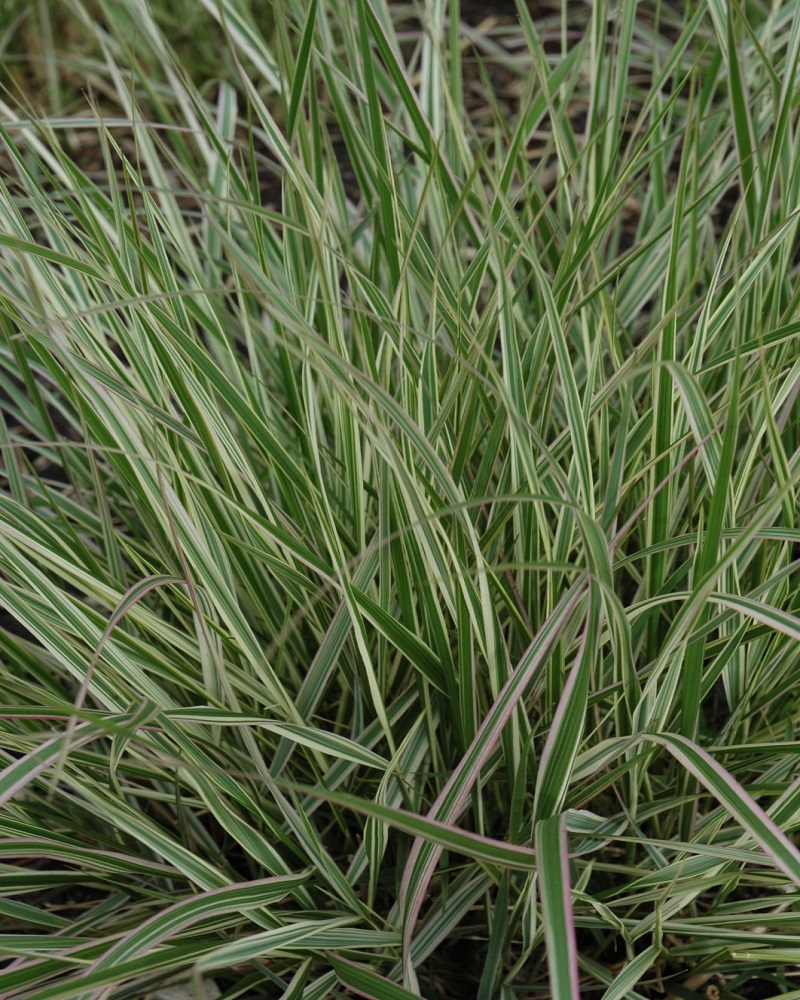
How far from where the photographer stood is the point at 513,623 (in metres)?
0.89

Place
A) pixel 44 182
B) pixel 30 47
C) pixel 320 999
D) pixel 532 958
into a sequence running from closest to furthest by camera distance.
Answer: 1. pixel 320 999
2. pixel 532 958
3. pixel 44 182
4. pixel 30 47

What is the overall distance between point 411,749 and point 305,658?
19 cm

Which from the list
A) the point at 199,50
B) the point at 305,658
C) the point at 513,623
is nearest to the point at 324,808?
the point at 305,658

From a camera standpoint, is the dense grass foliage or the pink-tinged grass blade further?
the dense grass foliage

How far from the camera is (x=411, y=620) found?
80 centimetres

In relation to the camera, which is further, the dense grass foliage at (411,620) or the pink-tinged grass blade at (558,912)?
Result: the dense grass foliage at (411,620)

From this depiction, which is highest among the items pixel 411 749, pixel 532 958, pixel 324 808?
pixel 411 749

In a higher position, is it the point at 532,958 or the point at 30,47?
the point at 30,47

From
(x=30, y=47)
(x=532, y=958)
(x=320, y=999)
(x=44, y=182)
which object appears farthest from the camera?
(x=30, y=47)

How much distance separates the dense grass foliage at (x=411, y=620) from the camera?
677mm

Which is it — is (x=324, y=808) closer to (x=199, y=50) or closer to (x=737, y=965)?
(x=737, y=965)

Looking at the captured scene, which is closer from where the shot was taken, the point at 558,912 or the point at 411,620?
the point at 558,912

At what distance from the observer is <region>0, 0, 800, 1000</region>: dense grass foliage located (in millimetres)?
677

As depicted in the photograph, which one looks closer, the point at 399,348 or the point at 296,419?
the point at 399,348
